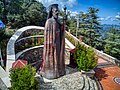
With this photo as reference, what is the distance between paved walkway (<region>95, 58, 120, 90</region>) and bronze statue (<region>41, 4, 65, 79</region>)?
266 cm

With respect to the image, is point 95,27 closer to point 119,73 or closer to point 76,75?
point 119,73

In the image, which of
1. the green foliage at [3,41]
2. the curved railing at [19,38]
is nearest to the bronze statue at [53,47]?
the curved railing at [19,38]

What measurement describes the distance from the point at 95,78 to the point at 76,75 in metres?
1.34

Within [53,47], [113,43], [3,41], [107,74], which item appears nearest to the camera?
[53,47]

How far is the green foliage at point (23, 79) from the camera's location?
23.6 feet

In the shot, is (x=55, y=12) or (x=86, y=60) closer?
(x=55, y=12)

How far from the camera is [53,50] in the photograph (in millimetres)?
9617

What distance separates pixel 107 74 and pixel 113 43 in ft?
52.2

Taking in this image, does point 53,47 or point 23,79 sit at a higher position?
point 53,47

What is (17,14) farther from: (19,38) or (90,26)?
(90,26)

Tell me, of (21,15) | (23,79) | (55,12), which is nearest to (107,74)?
(55,12)

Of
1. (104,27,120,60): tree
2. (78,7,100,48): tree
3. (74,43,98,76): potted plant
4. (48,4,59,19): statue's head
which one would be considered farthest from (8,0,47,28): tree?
(74,43,98,76): potted plant

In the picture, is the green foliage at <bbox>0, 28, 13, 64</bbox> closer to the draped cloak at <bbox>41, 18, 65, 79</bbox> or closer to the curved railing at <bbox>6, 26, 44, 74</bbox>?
the curved railing at <bbox>6, 26, 44, 74</bbox>

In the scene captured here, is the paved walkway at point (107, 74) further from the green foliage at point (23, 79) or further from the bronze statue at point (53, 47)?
the green foliage at point (23, 79)
